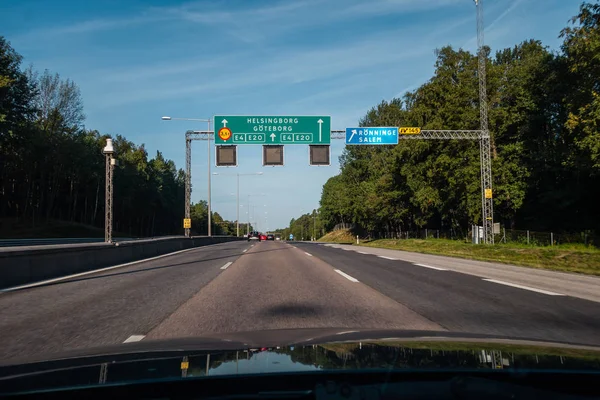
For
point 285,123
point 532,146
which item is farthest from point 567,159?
point 285,123

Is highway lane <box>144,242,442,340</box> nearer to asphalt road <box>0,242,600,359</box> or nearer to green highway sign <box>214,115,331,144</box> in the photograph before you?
asphalt road <box>0,242,600,359</box>

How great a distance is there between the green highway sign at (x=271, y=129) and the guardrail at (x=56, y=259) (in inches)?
362

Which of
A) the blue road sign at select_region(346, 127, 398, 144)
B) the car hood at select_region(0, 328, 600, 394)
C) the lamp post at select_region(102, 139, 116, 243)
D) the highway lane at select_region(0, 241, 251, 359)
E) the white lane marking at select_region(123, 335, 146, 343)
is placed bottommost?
the highway lane at select_region(0, 241, 251, 359)

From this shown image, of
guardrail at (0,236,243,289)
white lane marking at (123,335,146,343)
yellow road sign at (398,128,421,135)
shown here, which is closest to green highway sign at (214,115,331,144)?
yellow road sign at (398,128,421,135)

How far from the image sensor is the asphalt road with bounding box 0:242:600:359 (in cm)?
603

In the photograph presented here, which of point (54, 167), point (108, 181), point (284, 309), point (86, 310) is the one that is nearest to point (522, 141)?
point (108, 181)

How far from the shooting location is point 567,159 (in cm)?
3278

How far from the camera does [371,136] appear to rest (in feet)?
92.7

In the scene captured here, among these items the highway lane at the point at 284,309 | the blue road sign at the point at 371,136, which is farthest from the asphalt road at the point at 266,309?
the blue road sign at the point at 371,136

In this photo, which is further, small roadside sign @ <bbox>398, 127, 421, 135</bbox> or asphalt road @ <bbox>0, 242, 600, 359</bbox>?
small roadside sign @ <bbox>398, 127, 421, 135</bbox>

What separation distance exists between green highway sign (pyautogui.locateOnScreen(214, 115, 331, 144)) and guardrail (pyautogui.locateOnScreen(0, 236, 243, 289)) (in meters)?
9.19

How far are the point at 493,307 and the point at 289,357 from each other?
5747 millimetres

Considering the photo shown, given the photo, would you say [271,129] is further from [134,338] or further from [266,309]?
[134,338]

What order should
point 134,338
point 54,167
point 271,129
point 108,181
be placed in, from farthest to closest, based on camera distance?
1. point 54,167
2. point 271,129
3. point 108,181
4. point 134,338
